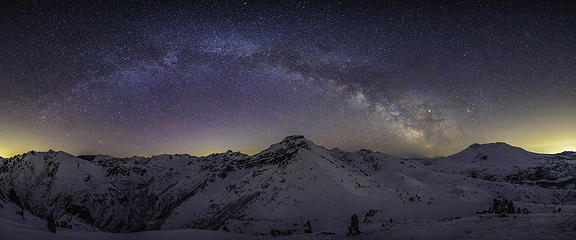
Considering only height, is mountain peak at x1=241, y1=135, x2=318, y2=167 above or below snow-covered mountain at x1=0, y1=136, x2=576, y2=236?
above

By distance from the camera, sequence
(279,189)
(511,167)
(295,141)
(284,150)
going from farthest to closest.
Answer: (511,167)
(295,141)
(284,150)
(279,189)

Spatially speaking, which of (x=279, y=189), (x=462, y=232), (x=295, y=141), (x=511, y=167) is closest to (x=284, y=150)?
(x=295, y=141)

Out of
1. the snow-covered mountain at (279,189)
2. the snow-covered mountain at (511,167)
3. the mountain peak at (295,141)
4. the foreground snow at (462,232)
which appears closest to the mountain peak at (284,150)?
the mountain peak at (295,141)

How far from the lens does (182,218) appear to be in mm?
52281

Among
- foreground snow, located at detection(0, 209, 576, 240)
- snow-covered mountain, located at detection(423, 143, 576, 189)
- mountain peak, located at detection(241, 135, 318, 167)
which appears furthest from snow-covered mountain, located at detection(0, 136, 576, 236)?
foreground snow, located at detection(0, 209, 576, 240)

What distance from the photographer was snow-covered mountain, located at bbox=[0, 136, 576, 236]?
2708 centimetres

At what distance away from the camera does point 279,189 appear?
4328 centimetres

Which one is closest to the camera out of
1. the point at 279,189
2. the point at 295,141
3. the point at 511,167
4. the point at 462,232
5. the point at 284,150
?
the point at 462,232

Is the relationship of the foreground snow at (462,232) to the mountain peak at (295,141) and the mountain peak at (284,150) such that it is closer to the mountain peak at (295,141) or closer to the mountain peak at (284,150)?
the mountain peak at (284,150)

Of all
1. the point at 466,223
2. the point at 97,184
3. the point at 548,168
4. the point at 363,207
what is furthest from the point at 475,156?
the point at 97,184

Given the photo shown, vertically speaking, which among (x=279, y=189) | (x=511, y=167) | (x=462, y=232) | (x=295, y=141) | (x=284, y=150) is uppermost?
(x=295, y=141)

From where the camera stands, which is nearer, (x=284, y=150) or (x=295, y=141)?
(x=284, y=150)

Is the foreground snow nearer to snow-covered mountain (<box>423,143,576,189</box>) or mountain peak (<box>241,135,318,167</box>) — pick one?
mountain peak (<box>241,135,318,167</box>)

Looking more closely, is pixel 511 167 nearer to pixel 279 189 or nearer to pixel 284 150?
pixel 284 150
